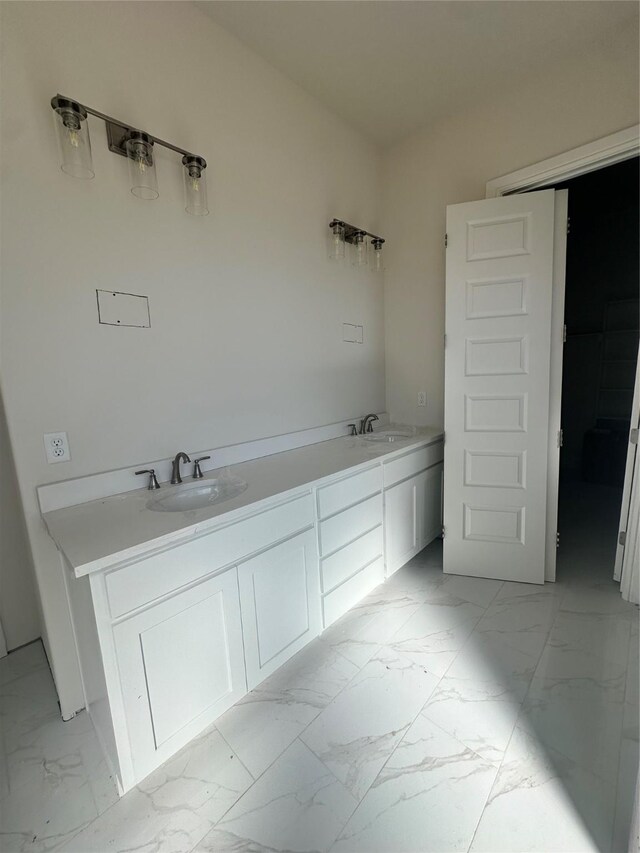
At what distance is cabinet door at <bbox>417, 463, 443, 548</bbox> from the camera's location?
8.44 ft

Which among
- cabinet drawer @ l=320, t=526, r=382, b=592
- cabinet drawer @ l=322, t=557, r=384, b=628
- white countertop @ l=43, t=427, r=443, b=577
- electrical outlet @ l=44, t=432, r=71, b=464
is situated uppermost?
electrical outlet @ l=44, t=432, r=71, b=464

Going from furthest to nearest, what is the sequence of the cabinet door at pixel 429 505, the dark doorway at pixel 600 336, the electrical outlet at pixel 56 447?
the dark doorway at pixel 600 336
the cabinet door at pixel 429 505
the electrical outlet at pixel 56 447

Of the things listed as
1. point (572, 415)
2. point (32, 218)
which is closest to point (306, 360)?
point (32, 218)

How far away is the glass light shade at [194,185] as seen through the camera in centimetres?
161

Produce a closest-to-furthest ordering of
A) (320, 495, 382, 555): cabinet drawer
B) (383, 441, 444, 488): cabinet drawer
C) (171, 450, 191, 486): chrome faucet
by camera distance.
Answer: (171, 450, 191, 486): chrome faucet < (320, 495, 382, 555): cabinet drawer < (383, 441, 444, 488): cabinet drawer

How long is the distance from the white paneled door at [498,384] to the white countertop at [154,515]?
670 mm

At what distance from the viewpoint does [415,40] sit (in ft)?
6.31

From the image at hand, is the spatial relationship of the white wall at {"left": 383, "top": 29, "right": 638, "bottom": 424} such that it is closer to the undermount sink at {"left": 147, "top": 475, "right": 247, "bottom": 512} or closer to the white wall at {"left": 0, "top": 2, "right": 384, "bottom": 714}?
the white wall at {"left": 0, "top": 2, "right": 384, "bottom": 714}

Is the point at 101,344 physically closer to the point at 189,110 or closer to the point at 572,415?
the point at 189,110

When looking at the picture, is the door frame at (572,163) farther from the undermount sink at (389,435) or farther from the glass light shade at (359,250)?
the undermount sink at (389,435)

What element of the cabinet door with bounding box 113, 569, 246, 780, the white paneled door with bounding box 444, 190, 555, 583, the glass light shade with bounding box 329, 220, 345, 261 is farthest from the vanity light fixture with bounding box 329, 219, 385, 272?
the cabinet door with bounding box 113, 569, 246, 780

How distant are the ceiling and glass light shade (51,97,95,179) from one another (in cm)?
96

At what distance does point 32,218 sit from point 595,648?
2894 mm

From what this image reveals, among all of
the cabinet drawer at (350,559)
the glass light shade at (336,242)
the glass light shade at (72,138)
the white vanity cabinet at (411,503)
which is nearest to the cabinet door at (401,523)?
the white vanity cabinet at (411,503)
